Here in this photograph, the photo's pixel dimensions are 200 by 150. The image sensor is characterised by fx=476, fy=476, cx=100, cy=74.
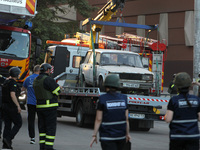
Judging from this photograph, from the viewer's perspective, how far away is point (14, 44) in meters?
16.8

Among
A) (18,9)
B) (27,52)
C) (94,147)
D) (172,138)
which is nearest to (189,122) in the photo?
(172,138)

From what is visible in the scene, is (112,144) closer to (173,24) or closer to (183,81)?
(183,81)

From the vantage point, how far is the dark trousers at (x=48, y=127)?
30.6 feet

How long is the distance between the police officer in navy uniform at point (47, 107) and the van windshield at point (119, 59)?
6650 mm

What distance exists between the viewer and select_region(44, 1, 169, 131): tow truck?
1478 centimetres

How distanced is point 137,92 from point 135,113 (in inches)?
34.7

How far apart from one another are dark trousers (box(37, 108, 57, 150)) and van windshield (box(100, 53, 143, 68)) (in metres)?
6.72

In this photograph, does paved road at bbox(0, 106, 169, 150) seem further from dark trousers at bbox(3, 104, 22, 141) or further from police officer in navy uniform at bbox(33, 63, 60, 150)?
police officer in navy uniform at bbox(33, 63, 60, 150)

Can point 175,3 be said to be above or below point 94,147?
above

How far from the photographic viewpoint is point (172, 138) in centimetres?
612

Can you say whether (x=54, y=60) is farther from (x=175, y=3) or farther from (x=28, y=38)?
(x=175, y=3)

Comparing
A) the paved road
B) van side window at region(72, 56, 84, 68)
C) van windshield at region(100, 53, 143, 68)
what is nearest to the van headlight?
van windshield at region(100, 53, 143, 68)

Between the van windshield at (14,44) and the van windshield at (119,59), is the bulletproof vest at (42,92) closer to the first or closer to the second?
the van windshield at (119,59)

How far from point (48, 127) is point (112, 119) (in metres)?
3.44
